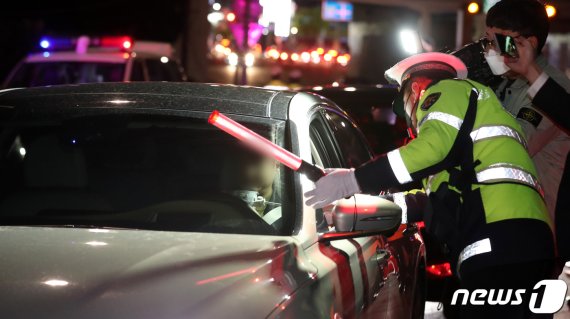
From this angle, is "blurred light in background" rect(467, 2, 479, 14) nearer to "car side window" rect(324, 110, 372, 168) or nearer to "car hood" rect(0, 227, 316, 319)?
"car side window" rect(324, 110, 372, 168)

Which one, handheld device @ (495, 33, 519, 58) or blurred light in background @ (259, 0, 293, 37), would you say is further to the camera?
blurred light in background @ (259, 0, 293, 37)

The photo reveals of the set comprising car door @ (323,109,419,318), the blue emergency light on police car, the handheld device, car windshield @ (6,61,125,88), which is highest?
the blue emergency light on police car

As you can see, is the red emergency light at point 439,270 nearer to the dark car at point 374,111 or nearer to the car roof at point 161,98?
the dark car at point 374,111

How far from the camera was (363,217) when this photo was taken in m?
3.94

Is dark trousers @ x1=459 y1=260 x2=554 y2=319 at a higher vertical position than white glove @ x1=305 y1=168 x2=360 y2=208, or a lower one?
lower

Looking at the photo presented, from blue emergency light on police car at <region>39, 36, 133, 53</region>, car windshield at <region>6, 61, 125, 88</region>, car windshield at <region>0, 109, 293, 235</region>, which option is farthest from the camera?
blue emergency light on police car at <region>39, 36, 133, 53</region>

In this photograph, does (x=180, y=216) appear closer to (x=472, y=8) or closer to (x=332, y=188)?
(x=332, y=188)

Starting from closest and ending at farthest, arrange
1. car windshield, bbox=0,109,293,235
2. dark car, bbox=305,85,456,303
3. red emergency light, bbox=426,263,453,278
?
car windshield, bbox=0,109,293,235
red emergency light, bbox=426,263,453,278
dark car, bbox=305,85,456,303

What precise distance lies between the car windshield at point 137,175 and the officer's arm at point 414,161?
1.18 ft

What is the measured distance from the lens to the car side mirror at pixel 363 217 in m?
3.90

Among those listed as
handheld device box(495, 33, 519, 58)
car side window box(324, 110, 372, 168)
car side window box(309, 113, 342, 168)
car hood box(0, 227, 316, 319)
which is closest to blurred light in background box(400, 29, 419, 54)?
car side window box(324, 110, 372, 168)

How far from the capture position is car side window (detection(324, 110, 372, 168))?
5129 millimetres

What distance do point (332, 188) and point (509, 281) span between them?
2.38 feet

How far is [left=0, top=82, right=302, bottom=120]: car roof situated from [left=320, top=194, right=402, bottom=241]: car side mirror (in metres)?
0.56
